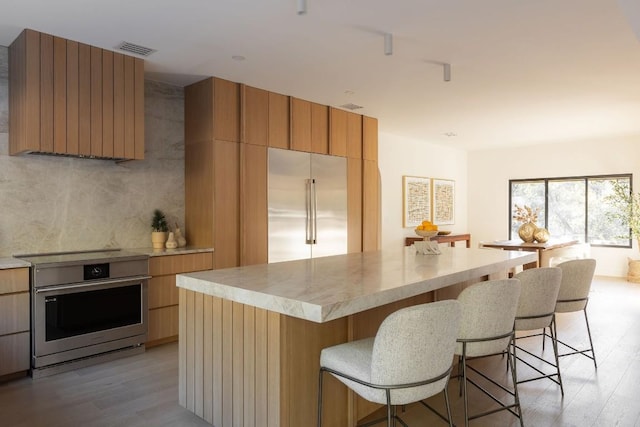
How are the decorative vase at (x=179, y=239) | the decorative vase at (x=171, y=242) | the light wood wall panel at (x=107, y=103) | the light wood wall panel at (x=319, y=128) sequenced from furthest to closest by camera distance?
the light wood wall panel at (x=319, y=128) → the decorative vase at (x=179, y=239) → the decorative vase at (x=171, y=242) → the light wood wall panel at (x=107, y=103)

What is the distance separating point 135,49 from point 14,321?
2325 millimetres

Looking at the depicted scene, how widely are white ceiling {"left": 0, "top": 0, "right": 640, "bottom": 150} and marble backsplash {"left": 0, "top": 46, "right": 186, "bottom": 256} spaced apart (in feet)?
1.63

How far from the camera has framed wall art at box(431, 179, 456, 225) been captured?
877 cm

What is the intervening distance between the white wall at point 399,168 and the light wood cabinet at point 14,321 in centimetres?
543

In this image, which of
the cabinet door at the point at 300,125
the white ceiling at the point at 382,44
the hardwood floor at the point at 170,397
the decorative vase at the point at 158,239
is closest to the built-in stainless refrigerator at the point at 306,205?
the cabinet door at the point at 300,125

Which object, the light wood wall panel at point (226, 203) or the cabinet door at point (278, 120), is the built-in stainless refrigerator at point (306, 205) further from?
the light wood wall panel at point (226, 203)

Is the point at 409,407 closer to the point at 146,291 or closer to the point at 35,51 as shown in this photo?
the point at 146,291

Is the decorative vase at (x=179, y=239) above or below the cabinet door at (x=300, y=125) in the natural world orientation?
below

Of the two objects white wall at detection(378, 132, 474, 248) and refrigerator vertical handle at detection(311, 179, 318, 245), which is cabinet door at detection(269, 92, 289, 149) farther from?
white wall at detection(378, 132, 474, 248)

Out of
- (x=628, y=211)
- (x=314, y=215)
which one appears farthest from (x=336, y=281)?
(x=628, y=211)

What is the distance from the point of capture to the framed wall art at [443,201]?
8.77 m

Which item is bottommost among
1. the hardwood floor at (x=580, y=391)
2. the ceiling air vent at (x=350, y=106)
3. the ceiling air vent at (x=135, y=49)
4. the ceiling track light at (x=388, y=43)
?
the hardwood floor at (x=580, y=391)

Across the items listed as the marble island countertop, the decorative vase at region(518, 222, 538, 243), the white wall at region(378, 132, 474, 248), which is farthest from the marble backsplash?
the decorative vase at region(518, 222, 538, 243)

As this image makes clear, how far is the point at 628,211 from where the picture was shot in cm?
752
